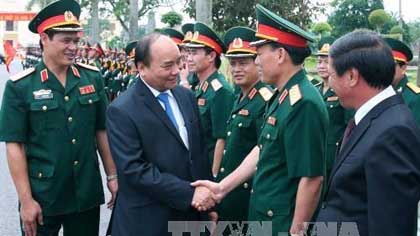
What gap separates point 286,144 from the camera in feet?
9.93

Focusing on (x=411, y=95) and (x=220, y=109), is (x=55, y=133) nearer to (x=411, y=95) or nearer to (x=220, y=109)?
(x=220, y=109)

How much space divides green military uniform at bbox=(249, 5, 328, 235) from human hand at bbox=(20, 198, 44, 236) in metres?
1.20

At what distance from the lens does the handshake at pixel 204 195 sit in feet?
10.1

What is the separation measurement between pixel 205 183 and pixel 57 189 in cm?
100

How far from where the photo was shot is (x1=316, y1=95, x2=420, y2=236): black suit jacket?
90.1 inches

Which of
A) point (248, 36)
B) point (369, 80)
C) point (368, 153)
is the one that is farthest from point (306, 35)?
point (248, 36)

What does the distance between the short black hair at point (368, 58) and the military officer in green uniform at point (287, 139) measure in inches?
21.5

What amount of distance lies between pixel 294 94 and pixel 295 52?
24 centimetres

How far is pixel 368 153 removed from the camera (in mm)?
2344

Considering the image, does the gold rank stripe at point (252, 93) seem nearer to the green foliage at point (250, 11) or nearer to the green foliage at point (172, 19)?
the green foliage at point (172, 19)

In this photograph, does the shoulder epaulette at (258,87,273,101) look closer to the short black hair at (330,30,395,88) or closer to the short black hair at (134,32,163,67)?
the short black hair at (134,32,163,67)

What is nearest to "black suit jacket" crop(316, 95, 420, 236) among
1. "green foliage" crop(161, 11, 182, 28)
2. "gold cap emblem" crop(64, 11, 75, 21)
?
"gold cap emblem" crop(64, 11, 75, 21)

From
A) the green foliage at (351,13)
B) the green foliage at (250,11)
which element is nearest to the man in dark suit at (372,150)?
the green foliage at (250,11)

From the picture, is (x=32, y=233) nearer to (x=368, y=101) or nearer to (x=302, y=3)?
(x=368, y=101)
